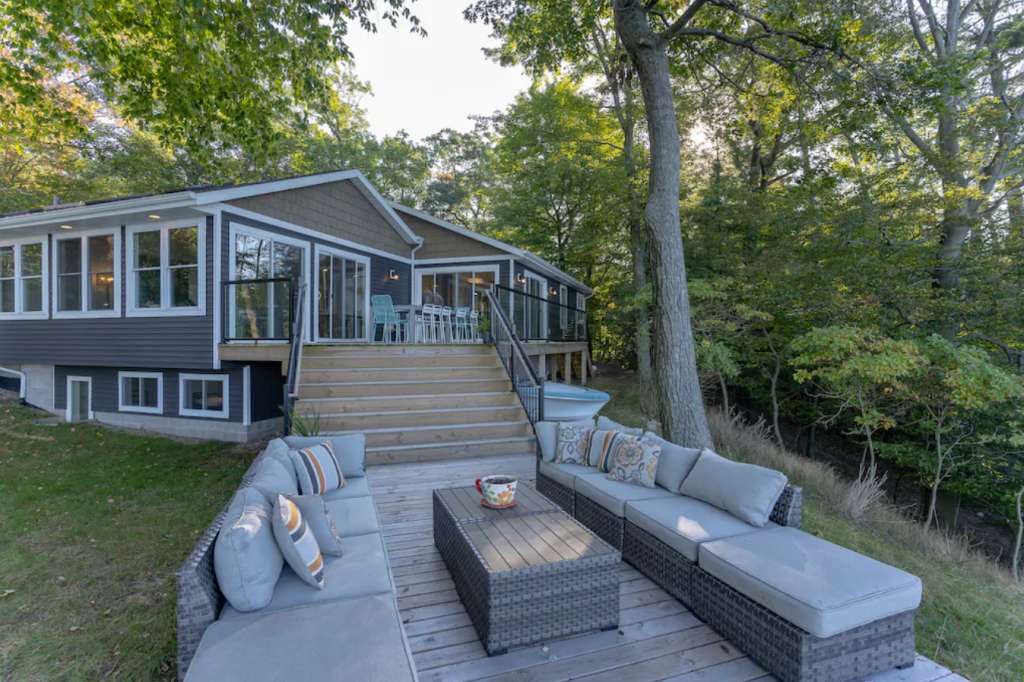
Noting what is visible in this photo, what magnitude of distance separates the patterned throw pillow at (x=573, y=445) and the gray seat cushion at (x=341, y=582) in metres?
2.06

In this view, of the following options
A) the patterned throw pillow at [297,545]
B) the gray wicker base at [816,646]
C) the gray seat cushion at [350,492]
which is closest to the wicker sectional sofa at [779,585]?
the gray wicker base at [816,646]

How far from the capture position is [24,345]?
912cm

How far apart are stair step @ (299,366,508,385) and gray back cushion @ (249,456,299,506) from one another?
3561 millimetres

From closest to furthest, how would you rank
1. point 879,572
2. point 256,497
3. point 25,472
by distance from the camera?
1. point 879,572
2. point 256,497
3. point 25,472

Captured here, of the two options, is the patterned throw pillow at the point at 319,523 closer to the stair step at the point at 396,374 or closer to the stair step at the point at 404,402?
the stair step at the point at 404,402

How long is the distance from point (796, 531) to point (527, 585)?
1708 millimetres

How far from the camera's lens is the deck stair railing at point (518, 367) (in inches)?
263

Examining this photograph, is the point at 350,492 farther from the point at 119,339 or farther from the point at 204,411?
the point at 119,339

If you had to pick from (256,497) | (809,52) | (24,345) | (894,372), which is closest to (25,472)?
(24,345)

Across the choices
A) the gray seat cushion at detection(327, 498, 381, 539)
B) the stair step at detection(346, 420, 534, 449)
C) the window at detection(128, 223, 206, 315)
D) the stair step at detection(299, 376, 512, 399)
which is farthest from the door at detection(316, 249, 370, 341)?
the gray seat cushion at detection(327, 498, 381, 539)

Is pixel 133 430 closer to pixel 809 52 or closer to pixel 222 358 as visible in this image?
pixel 222 358

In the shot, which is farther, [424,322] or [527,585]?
[424,322]

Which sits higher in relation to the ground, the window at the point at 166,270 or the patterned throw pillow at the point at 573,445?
the window at the point at 166,270

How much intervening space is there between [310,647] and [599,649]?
142 centimetres
